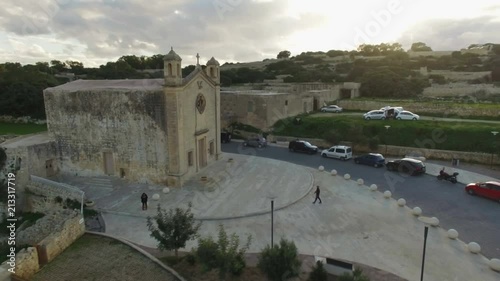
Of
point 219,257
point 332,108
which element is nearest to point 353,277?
point 219,257

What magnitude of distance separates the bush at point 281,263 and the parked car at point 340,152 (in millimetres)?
18338

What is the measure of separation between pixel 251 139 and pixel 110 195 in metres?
15.7

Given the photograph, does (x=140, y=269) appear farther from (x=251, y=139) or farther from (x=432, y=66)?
(x=432, y=66)

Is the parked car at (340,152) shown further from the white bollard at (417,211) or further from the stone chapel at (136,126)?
the white bollard at (417,211)

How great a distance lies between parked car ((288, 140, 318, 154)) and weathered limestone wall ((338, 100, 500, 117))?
1475 centimetres

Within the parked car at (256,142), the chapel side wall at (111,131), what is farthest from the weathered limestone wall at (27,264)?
the parked car at (256,142)

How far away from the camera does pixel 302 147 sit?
101ft

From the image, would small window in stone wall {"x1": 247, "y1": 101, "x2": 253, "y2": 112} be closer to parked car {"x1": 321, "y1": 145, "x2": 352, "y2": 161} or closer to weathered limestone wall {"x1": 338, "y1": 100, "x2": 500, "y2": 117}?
parked car {"x1": 321, "y1": 145, "x2": 352, "y2": 161}

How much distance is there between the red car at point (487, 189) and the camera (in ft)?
65.0

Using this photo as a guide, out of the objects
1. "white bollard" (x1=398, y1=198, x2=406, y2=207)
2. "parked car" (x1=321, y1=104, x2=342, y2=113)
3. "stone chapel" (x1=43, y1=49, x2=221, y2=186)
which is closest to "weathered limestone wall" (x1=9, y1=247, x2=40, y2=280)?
"stone chapel" (x1=43, y1=49, x2=221, y2=186)

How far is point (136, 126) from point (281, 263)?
552 inches

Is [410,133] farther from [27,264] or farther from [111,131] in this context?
[27,264]

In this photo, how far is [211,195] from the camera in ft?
65.9

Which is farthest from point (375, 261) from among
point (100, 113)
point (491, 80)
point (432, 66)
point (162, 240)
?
point (432, 66)
